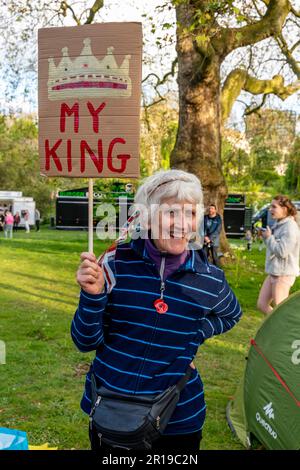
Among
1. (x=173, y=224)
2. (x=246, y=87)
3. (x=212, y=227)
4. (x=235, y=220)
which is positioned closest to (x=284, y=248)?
(x=173, y=224)

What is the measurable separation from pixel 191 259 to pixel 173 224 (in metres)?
0.18

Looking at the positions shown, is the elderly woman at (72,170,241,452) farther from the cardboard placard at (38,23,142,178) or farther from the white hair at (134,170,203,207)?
the cardboard placard at (38,23,142,178)

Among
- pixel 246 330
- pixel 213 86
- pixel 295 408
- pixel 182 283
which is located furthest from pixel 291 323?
pixel 213 86

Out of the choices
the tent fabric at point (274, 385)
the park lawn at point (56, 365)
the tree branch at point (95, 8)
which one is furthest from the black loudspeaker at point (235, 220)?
the tent fabric at point (274, 385)

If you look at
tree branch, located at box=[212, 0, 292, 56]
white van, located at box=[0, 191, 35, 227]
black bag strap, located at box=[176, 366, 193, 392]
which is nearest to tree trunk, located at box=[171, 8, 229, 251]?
tree branch, located at box=[212, 0, 292, 56]

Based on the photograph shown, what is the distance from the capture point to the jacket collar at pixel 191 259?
214 cm

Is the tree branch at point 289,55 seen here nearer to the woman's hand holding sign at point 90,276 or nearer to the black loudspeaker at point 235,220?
the woman's hand holding sign at point 90,276

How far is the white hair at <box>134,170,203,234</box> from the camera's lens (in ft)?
6.90

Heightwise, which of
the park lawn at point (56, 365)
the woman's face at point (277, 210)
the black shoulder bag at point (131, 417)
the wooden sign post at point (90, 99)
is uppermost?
the wooden sign post at point (90, 99)

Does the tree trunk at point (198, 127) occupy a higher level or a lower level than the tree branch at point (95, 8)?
lower

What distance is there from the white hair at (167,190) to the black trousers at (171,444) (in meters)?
0.85

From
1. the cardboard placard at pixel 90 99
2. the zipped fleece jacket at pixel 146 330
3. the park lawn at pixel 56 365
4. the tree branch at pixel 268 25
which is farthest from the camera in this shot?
the tree branch at pixel 268 25

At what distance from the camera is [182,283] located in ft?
7.05
